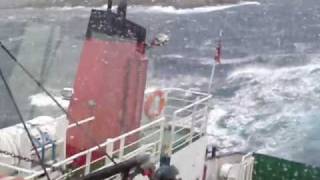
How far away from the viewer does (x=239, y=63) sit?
4203cm

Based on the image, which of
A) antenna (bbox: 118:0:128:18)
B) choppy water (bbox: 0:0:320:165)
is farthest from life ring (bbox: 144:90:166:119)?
choppy water (bbox: 0:0:320:165)

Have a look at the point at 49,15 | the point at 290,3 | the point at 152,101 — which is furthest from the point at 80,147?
the point at 290,3

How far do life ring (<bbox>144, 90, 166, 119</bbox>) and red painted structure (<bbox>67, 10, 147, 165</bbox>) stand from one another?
0.83 m

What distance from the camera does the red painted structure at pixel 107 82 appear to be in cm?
803

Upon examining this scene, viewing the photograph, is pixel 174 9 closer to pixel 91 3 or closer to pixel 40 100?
pixel 91 3

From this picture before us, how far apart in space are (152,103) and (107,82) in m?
1.23

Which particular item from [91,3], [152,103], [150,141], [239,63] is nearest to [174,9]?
[91,3]

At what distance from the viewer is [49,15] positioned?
60.4 metres

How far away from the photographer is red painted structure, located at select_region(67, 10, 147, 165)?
8031mm

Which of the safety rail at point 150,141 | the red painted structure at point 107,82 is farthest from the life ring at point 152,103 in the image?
the red painted structure at point 107,82

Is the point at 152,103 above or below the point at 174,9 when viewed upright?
above

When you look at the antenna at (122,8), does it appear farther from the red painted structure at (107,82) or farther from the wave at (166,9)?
the wave at (166,9)

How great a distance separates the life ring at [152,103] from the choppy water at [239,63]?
14213mm

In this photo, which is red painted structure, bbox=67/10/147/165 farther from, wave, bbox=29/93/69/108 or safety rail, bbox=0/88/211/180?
wave, bbox=29/93/69/108
